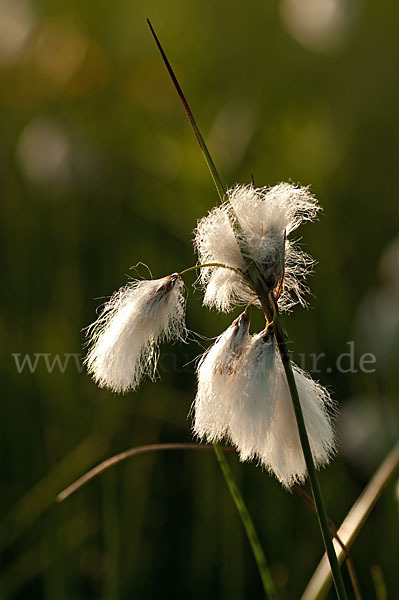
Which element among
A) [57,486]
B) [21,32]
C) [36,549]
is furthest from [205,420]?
[21,32]

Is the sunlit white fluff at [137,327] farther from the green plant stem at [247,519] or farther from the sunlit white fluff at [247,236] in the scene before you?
the green plant stem at [247,519]

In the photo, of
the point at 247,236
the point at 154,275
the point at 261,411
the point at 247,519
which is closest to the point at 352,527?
the point at 247,519

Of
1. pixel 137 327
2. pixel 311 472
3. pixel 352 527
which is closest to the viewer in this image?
pixel 311 472

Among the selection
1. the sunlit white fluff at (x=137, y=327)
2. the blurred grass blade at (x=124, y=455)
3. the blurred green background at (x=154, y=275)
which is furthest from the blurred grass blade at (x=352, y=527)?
the blurred green background at (x=154, y=275)

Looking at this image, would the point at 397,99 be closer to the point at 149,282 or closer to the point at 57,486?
the point at 57,486

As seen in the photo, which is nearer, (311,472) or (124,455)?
(311,472)

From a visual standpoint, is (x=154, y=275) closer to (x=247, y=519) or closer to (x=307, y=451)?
(x=247, y=519)
